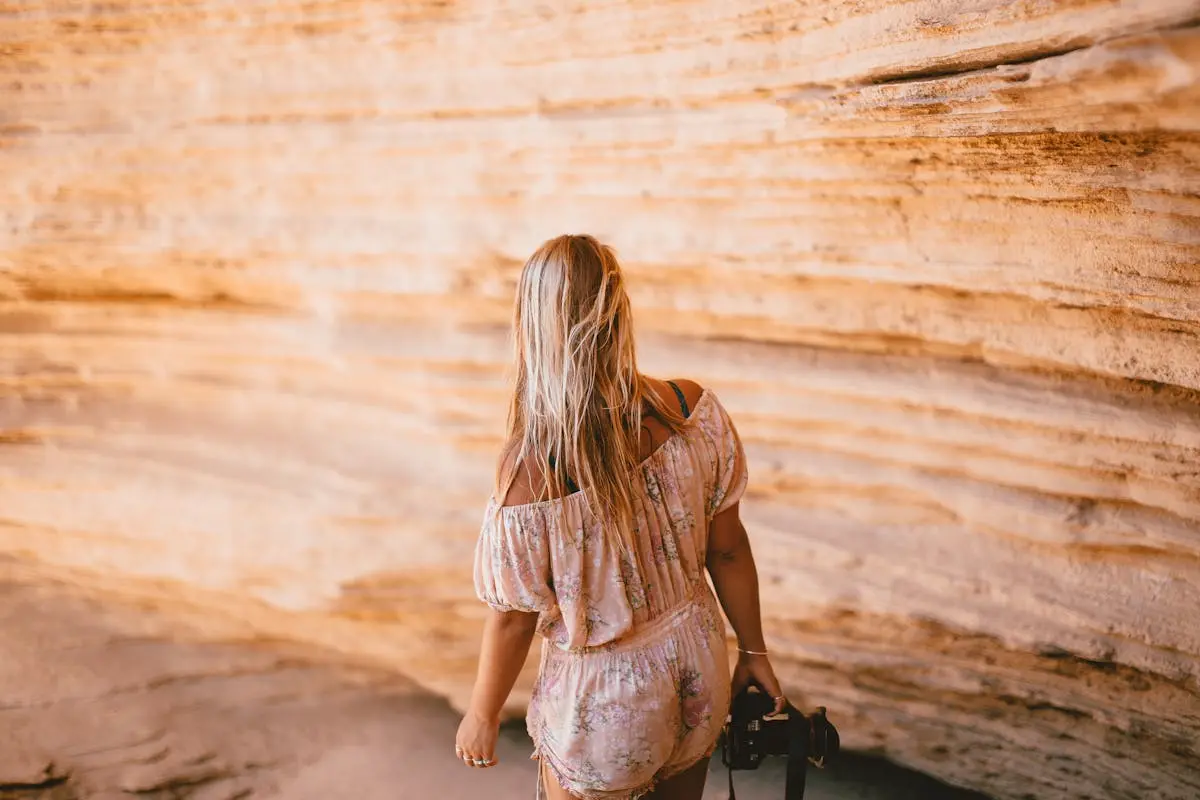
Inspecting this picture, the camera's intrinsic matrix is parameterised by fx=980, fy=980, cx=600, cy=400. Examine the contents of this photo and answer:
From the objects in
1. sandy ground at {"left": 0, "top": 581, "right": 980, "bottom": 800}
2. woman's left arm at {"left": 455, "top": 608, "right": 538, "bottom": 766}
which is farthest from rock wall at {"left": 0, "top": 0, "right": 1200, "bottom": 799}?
woman's left arm at {"left": 455, "top": 608, "right": 538, "bottom": 766}

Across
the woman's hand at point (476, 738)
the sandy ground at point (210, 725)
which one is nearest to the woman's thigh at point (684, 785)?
the woman's hand at point (476, 738)

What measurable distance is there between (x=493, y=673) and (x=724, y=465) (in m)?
0.50

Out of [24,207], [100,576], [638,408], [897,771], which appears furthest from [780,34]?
[100,576]

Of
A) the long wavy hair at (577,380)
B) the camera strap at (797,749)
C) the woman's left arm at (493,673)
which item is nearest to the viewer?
the long wavy hair at (577,380)

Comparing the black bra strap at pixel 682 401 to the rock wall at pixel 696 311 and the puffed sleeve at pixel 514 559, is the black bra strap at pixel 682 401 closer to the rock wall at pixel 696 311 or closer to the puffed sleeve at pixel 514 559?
the puffed sleeve at pixel 514 559

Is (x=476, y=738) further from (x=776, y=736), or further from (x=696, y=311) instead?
(x=696, y=311)

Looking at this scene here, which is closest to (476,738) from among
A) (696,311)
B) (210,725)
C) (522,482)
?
(522,482)

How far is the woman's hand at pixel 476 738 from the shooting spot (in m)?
1.56

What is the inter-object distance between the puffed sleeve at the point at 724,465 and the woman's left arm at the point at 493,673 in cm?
36

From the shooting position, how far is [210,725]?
296cm


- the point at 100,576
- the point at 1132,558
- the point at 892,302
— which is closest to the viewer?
the point at 1132,558

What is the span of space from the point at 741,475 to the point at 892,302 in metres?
0.87

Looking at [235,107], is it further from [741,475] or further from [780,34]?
[741,475]

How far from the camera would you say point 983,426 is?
2.22 m
